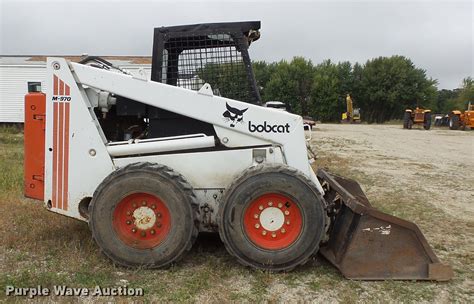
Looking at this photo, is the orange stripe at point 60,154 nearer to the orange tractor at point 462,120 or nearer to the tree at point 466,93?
the orange tractor at point 462,120

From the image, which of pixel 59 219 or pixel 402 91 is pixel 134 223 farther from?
pixel 402 91

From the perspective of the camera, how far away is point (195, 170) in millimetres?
4129

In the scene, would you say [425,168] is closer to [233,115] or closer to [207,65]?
[207,65]

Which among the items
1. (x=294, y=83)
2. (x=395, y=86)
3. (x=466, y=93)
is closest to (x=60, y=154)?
(x=294, y=83)

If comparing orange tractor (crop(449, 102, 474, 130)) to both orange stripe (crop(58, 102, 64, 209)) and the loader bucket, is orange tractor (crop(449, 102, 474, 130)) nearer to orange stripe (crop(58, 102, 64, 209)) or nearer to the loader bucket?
the loader bucket

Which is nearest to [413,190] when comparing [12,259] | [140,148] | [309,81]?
[140,148]

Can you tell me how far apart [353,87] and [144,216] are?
163 ft

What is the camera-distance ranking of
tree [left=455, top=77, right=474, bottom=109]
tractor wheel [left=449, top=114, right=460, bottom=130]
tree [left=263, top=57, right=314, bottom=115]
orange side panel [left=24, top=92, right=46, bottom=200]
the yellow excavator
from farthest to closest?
tree [left=455, top=77, right=474, bottom=109]
tree [left=263, top=57, right=314, bottom=115]
the yellow excavator
tractor wheel [left=449, top=114, right=460, bottom=130]
orange side panel [left=24, top=92, right=46, bottom=200]

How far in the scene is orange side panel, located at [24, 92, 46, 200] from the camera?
169 inches

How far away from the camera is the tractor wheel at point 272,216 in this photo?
3.86 metres

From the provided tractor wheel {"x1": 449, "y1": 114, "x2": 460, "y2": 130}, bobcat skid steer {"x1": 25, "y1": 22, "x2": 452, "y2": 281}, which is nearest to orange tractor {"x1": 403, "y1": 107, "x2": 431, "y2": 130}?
tractor wheel {"x1": 449, "y1": 114, "x2": 460, "y2": 130}

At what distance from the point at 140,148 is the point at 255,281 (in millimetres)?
1550

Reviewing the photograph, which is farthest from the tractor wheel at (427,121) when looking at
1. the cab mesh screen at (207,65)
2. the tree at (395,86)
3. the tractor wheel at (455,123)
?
the cab mesh screen at (207,65)

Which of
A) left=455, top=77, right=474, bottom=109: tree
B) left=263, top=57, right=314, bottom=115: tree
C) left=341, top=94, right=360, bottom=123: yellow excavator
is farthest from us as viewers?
left=455, top=77, right=474, bottom=109: tree
